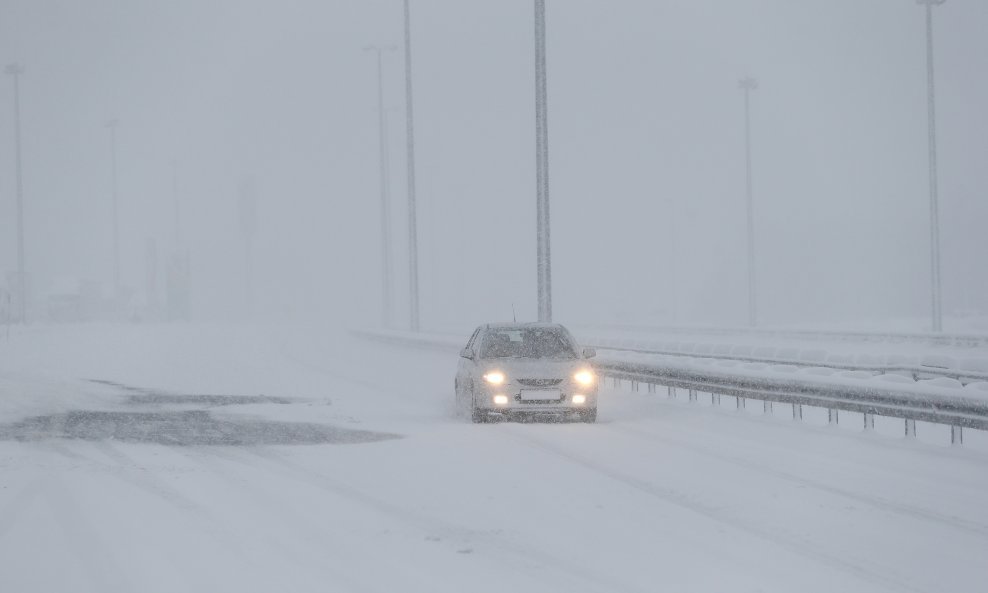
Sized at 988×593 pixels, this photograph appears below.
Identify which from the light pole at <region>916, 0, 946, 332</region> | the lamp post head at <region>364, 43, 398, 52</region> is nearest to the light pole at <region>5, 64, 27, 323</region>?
the lamp post head at <region>364, 43, 398, 52</region>

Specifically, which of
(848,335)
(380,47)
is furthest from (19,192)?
(848,335)

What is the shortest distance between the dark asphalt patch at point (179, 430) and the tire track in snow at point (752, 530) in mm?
3434

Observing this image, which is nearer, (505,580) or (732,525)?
(505,580)

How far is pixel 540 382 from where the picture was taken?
16.7 meters

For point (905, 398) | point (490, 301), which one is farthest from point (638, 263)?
point (905, 398)

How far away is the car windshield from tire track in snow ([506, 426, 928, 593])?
4258 mm

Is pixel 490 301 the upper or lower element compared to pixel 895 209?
lower

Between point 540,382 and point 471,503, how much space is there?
678 centimetres

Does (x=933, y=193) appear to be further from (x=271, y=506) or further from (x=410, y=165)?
(x=271, y=506)

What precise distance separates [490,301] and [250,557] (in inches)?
5253

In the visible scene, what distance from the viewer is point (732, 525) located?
29.1ft

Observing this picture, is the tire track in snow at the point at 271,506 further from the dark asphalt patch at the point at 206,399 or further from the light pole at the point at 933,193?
the light pole at the point at 933,193

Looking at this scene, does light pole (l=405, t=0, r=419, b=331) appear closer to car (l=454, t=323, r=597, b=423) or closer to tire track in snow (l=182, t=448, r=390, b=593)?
car (l=454, t=323, r=597, b=423)

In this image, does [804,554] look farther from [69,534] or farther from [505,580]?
[69,534]
